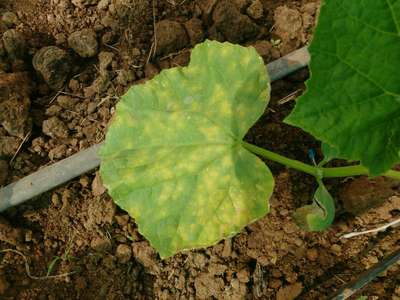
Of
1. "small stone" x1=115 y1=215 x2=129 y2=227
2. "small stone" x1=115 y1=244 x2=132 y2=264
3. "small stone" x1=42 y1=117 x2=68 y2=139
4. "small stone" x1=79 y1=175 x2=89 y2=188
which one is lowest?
"small stone" x1=115 y1=244 x2=132 y2=264

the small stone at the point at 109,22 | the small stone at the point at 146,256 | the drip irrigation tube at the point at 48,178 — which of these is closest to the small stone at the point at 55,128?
the drip irrigation tube at the point at 48,178

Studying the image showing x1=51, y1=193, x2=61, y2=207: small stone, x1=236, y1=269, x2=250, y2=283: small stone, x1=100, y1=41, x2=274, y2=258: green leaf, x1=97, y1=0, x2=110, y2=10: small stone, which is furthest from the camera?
x1=97, y1=0, x2=110, y2=10: small stone

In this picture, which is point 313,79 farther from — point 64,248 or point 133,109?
point 64,248

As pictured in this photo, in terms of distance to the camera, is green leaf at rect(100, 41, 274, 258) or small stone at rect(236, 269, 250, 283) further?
small stone at rect(236, 269, 250, 283)

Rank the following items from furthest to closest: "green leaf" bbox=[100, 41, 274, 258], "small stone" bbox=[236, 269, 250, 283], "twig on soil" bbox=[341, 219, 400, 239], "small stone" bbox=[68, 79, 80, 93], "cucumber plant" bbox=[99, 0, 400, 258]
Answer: "small stone" bbox=[68, 79, 80, 93] → "small stone" bbox=[236, 269, 250, 283] → "twig on soil" bbox=[341, 219, 400, 239] → "green leaf" bbox=[100, 41, 274, 258] → "cucumber plant" bbox=[99, 0, 400, 258]

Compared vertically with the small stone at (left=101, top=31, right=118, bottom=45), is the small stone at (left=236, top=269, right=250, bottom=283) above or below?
below

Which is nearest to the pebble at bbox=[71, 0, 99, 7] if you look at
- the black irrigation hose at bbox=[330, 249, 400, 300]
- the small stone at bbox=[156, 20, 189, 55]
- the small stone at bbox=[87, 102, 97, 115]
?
the small stone at bbox=[156, 20, 189, 55]

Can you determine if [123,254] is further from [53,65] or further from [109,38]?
[109,38]

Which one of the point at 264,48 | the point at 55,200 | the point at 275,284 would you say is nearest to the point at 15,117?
the point at 55,200

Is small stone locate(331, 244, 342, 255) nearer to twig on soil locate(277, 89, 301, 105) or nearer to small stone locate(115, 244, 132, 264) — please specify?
twig on soil locate(277, 89, 301, 105)
